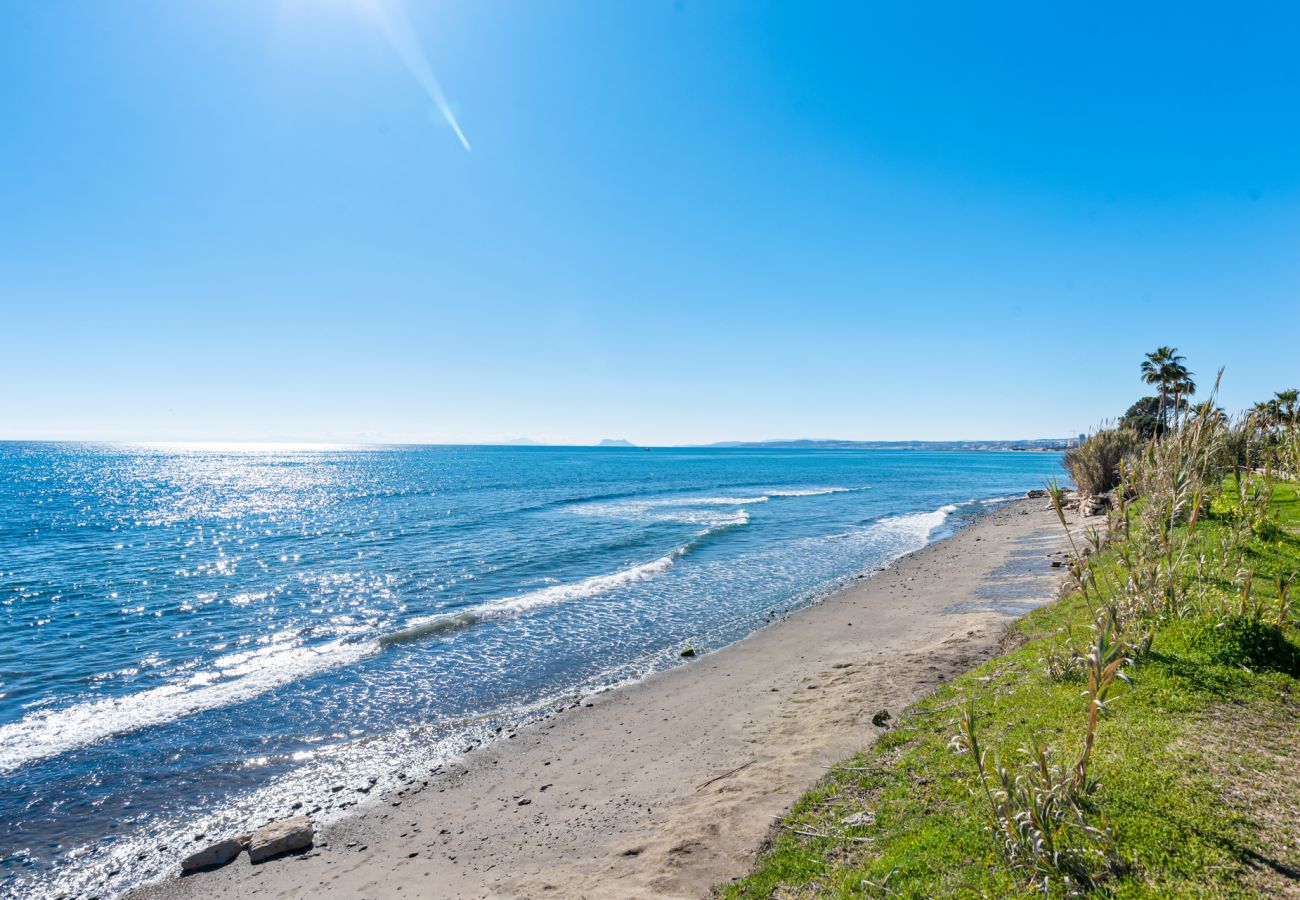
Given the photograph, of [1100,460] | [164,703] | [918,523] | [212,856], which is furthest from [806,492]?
[212,856]

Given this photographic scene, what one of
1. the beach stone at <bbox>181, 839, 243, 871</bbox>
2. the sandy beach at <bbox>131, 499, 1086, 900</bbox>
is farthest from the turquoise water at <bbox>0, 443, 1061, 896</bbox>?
the sandy beach at <bbox>131, 499, 1086, 900</bbox>

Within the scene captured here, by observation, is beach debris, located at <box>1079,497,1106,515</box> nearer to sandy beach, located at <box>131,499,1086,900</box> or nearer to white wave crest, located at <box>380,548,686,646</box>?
sandy beach, located at <box>131,499,1086,900</box>

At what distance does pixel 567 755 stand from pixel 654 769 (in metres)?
2.17

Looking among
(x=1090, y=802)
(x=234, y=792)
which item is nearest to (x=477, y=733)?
(x=234, y=792)

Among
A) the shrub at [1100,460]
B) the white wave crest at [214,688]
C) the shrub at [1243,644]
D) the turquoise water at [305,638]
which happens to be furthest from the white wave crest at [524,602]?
the shrub at [1100,460]

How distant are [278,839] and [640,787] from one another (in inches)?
243

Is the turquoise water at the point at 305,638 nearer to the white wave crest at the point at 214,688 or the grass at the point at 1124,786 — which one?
the white wave crest at the point at 214,688

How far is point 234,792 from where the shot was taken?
1187 centimetres

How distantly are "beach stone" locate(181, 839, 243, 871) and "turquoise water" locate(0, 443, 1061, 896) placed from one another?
672 millimetres

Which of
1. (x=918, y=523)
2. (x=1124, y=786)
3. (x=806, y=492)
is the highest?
(x=1124, y=786)

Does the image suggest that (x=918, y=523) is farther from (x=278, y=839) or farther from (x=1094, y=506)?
(x=278, y=839)

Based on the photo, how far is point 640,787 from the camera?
10773 millimetres

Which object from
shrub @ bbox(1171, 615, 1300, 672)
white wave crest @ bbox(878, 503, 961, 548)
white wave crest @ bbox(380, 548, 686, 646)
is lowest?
white wave crest @ bbox(380, 548, 686, 646)

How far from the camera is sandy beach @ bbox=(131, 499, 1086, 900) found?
27.9 feet
